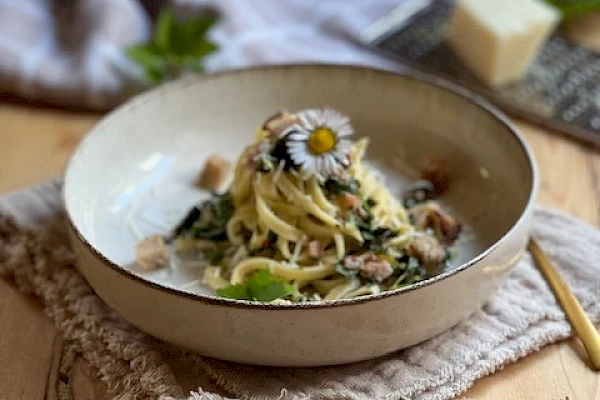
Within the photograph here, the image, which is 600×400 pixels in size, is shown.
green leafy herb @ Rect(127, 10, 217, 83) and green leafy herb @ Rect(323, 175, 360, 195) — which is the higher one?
green leafy herb @ Rect(323, 175, 360, 195)

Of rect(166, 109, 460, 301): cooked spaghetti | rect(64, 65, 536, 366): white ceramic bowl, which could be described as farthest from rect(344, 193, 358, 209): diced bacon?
rect(64, 65, 536, 366): white ceramic bowl

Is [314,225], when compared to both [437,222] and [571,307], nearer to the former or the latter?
[437,222]

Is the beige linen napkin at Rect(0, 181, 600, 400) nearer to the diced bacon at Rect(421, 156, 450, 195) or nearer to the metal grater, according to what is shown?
the diced bacon at Rect(421, 156, 450, 195)

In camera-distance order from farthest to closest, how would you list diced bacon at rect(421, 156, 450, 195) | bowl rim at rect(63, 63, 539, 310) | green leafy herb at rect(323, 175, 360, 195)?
diced bacon at rect(421, 156, 450, 195)
green leafy herb at rect(323, 175, 360, 195)
bowl rim at rect(63, 63, 539, 310)

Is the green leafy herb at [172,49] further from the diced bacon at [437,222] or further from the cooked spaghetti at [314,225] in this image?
the diced bacon at [437,222]

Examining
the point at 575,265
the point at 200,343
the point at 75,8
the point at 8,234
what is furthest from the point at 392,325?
the point at 75,8

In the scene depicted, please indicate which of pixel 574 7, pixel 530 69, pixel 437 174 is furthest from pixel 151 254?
pixel 574 7
